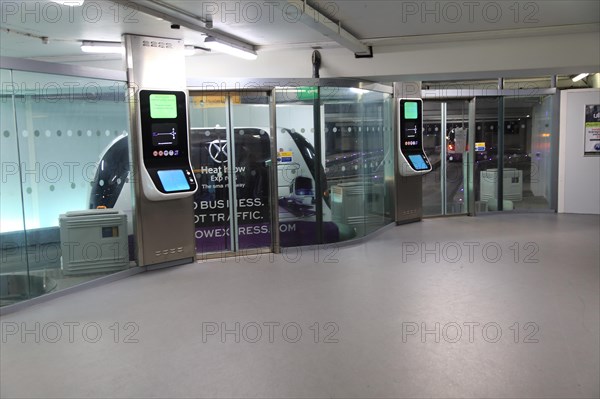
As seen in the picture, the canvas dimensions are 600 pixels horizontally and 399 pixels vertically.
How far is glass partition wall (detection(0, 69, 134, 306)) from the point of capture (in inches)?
188

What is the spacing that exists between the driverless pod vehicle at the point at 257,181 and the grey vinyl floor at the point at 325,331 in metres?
0.64

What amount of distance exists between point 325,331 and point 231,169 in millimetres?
3178

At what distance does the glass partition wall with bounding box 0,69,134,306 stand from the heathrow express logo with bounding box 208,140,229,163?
1.11 m

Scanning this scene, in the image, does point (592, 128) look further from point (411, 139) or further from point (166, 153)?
point (166, 153)

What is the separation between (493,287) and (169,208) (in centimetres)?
359

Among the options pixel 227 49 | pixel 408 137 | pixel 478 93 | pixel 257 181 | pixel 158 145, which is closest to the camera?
pixel 158 145

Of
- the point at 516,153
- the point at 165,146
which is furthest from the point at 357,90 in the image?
the point at 516,153

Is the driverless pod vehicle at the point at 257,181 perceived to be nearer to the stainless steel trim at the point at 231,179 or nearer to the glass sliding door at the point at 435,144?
the stainless steel trim at the point at 231,179

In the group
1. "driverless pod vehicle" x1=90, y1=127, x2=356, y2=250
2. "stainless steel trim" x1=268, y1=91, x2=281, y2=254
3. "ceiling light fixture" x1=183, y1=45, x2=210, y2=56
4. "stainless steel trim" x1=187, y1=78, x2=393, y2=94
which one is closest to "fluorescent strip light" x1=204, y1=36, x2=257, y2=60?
"ceiling light fixture" x1=183, y1=45, x2=210, y2=56

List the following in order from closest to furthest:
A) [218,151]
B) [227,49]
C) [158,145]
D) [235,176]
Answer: [158,145] → [227,49] → [218,151] → [235,176]

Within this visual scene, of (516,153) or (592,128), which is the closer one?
(592,128)

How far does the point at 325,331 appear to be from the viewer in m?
4.03

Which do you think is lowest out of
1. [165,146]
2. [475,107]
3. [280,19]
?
[165,146]

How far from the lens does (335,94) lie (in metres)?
7.06
